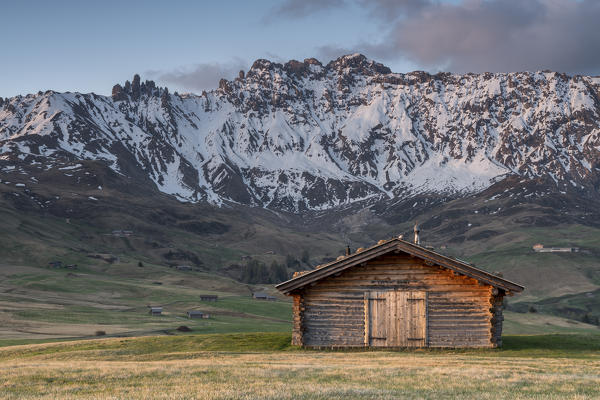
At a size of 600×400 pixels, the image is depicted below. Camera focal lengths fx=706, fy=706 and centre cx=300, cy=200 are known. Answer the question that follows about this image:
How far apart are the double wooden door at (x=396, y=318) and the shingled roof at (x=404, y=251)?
74.8 inches

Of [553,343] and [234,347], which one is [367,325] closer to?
[234,347]

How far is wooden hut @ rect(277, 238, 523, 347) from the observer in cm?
3472

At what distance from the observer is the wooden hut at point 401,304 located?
34.7 metres

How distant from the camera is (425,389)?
19.5 metres

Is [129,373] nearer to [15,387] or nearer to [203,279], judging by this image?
[15,387]

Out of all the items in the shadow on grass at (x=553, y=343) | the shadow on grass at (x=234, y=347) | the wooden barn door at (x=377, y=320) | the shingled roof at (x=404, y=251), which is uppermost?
the shingled roof at (x=404, y=251)

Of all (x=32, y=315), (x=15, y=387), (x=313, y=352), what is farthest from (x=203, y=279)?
(x=15, y=387)

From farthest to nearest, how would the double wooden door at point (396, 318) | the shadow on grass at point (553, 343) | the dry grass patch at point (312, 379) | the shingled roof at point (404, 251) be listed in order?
the shadow on grass at point (553, 343), the double wooden door at point (396, 318), the shingled roof at point (404, 251), the dry grass patch at point (312, 379)

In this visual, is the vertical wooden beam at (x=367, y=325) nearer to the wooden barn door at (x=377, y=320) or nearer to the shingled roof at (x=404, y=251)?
the wooden barn door at (x=377, y=320)

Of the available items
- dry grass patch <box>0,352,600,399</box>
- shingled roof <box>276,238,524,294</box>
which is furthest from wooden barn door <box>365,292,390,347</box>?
dry grass patch <box>0,352,600,399</box>

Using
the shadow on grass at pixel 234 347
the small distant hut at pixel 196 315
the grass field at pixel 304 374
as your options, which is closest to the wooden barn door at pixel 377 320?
the shadow on grass at pixel 234 347

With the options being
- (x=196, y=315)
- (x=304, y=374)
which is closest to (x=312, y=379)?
(x=304, y=374)

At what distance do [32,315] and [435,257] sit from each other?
79646mm

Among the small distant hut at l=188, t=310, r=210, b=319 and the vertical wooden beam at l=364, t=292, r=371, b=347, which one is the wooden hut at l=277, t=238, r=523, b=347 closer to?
the vertical wooden beam at l=364, t=292, r=371, b=347
